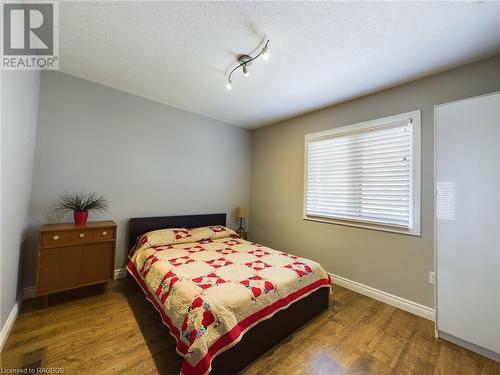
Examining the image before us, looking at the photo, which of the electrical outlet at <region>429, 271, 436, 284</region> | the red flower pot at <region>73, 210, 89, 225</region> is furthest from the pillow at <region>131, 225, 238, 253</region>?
the electrical outlet at <region>429, 271, 436, 284</region>

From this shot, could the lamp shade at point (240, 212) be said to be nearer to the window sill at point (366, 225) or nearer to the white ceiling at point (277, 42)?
the window sill at point (366, 225)

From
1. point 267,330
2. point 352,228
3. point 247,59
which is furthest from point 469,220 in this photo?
point 247,59

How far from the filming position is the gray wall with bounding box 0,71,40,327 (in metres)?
1.46

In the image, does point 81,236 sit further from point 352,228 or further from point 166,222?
point 352,228

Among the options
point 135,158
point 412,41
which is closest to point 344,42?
point 412,41

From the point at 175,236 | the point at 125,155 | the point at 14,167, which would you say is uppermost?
the point at 125,155

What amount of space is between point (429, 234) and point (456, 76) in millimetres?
1613

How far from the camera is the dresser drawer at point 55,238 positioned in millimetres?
2055

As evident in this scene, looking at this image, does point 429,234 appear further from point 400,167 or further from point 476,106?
point 476,106

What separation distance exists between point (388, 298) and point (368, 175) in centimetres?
147

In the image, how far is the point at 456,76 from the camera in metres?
2.10

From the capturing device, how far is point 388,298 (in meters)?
2.46

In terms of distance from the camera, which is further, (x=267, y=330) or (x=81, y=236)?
(x=81, y=236)

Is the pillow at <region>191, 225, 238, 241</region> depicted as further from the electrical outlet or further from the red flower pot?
the electrical outlet
